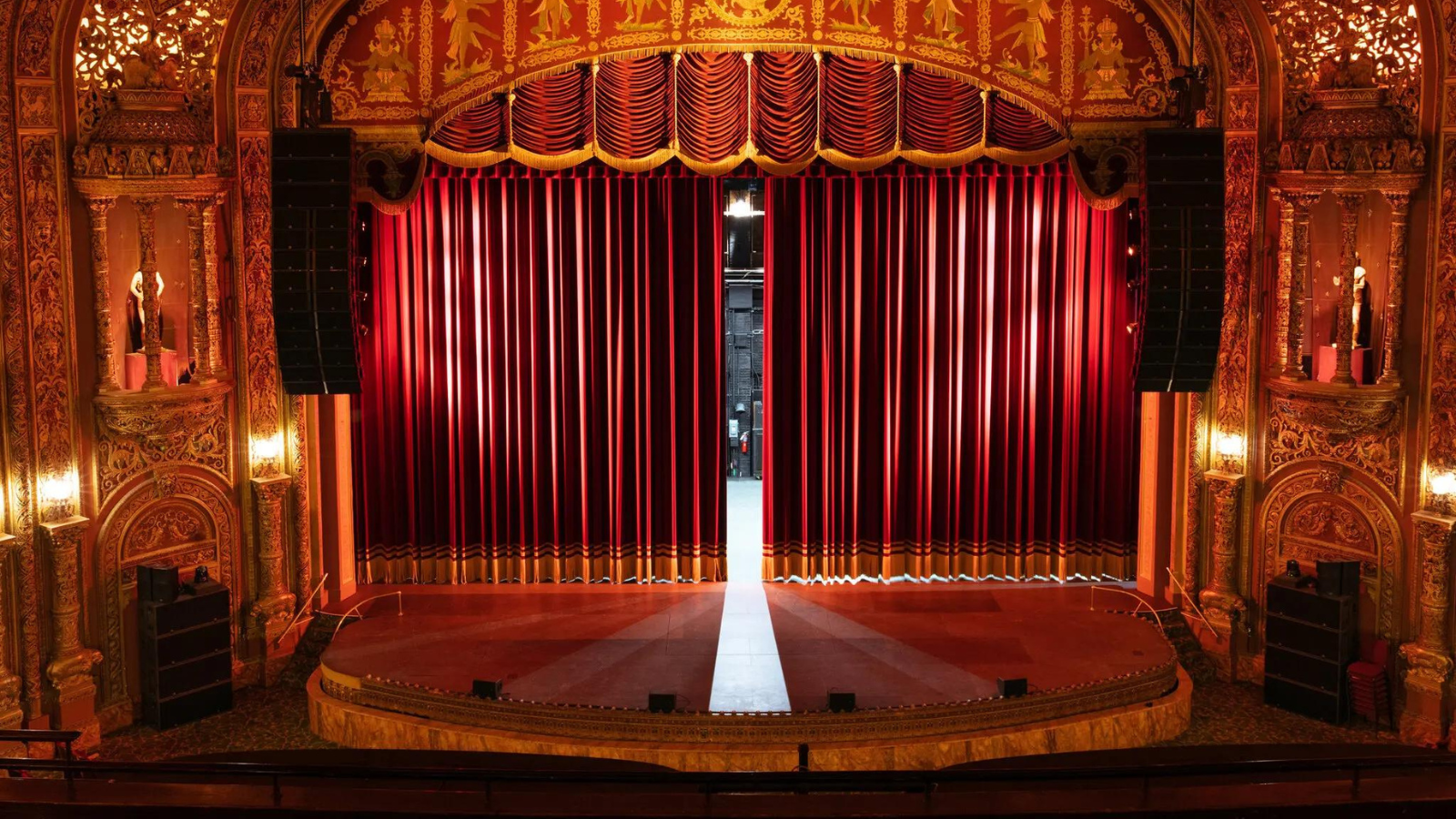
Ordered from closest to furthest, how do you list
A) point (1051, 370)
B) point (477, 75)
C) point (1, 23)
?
point (1, 23)
point (477, 75)
point (1051, 370)

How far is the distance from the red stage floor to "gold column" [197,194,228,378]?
2.25 metres

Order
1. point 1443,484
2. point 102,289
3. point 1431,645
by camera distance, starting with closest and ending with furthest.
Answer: point 1443,484, point 1431,645, point 102,289

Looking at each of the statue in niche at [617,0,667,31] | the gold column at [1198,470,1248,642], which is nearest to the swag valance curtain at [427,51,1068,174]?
the statue in niche at [617,0,667,31]

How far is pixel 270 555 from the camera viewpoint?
11555 millimetres

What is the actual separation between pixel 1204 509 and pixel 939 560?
7.69 feet

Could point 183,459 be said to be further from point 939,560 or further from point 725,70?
point 939,560

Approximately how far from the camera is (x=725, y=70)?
464 inches

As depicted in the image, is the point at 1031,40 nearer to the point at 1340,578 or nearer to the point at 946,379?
the point at 946,379

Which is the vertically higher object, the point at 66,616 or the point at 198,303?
the point at 198,303

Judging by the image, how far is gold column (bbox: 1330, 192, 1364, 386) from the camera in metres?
10.7

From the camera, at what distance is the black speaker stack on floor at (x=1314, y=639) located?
10.6 meters

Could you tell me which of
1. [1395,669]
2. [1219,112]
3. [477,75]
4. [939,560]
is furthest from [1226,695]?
[477,75]

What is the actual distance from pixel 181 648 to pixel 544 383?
144 inches

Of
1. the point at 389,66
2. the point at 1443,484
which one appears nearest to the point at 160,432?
the point at 389,66
